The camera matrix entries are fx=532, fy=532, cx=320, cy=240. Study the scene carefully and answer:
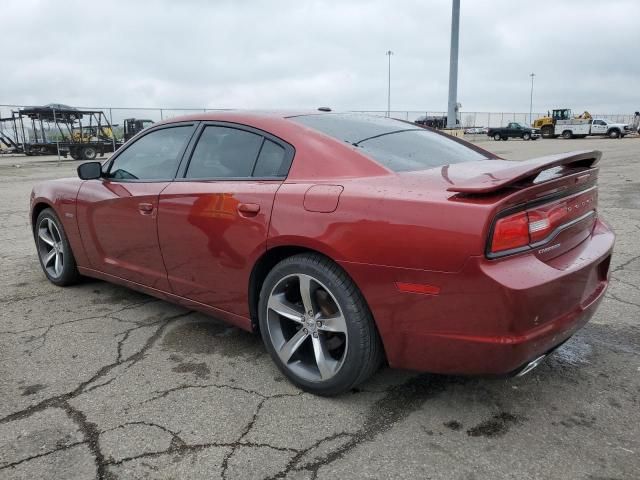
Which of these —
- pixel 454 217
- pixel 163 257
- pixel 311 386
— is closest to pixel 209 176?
pixel 163 257

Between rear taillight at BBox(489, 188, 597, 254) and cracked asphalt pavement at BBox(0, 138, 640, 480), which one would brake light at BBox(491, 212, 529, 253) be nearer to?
rear taillight at BBox(489, 188, 597, 254)

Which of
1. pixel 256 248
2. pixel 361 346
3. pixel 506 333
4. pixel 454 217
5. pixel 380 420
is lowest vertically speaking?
pixel 380 420

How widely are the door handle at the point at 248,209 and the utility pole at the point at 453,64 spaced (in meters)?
30.3

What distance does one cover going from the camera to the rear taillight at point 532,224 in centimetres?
213

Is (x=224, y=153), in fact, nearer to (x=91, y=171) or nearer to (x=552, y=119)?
(x=91, y=171)

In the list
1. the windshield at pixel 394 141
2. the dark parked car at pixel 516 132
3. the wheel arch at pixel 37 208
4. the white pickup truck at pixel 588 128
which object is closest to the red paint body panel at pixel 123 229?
the wheel arch at pixel 37 208

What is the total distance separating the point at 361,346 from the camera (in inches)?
98.0

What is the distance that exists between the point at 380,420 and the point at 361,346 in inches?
14.5

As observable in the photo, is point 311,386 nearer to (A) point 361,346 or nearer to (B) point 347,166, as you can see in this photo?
(A) point 361,346

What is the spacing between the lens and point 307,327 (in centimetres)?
276

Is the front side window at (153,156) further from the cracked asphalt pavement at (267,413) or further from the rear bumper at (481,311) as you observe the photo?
the rear bumper at (481,311)

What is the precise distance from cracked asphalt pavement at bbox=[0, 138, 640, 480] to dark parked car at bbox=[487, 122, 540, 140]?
43366 mm

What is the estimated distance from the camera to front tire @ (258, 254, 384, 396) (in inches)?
98.2

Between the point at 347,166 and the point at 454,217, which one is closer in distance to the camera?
the point at 454,217
